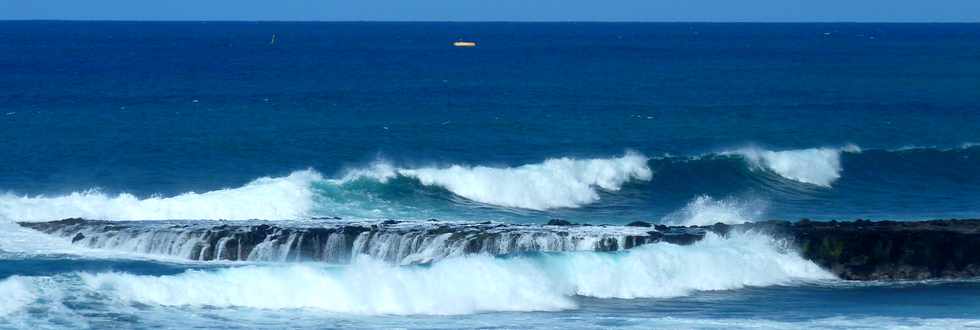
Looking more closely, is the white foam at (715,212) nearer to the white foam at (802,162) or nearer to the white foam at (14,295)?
the white foam at (802,162)

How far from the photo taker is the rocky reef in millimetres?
25781

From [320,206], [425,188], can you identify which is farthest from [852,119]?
[320,206]

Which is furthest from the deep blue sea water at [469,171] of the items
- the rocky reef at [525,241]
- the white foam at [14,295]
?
the rocky reef at [525,241]

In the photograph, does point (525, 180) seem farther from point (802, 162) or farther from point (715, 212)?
point (802, 162)

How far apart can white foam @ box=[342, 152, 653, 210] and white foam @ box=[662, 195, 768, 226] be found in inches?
123

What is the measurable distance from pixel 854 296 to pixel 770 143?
26.4 m

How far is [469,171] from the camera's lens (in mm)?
38906

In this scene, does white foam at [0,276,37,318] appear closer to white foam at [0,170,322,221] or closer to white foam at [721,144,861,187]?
white foam at [0,170,322,221]

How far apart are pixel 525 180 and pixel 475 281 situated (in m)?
14.6

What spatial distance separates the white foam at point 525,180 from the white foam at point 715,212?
10.2 feet

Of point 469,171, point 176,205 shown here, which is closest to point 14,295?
point 176,205

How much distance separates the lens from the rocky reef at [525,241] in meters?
25.8

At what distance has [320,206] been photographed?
3425 cm

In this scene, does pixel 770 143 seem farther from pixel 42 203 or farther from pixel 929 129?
pixel 42 203
